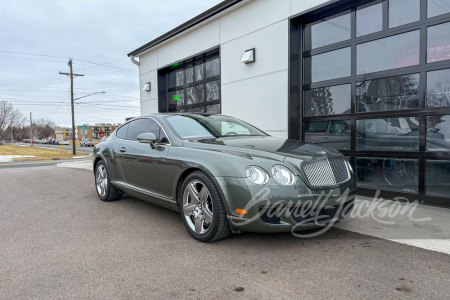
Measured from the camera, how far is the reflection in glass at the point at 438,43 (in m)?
4.47

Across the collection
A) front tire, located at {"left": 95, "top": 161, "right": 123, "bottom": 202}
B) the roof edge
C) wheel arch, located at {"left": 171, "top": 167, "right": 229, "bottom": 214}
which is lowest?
front tire, located at {"left": 95, "top": 161, "right": 123, "bottom": 202}

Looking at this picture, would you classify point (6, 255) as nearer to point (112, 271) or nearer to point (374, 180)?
point (112, 271)

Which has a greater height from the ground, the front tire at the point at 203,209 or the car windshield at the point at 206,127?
the car windshield at the point at 206,127

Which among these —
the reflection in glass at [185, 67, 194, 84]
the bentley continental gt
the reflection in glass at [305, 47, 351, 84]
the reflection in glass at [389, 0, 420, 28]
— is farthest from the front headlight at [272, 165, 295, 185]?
the reflection in glass at [185, 67, 194, 84]

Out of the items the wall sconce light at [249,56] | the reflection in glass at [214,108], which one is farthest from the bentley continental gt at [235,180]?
the reflection in glass at [214,108]

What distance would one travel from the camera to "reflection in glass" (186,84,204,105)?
9852 millimetres

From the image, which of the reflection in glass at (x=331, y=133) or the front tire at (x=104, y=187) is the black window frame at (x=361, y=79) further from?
the front tire at (x=104, y=187)

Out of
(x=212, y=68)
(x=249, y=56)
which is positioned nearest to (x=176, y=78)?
(x=212, y=68)

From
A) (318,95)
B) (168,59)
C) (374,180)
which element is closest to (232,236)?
(374,180)

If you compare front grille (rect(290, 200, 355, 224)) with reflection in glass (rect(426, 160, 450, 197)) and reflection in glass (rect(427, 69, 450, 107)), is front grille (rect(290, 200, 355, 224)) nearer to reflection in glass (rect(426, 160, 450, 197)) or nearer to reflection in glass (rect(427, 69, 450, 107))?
reflection in glass (rect(426, 160, 450, 197))

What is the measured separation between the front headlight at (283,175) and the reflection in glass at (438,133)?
3.11 m

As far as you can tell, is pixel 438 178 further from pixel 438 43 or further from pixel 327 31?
pixel 327 31

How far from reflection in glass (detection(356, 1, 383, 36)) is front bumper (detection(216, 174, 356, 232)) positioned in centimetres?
383

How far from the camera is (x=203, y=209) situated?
3.16 metres
